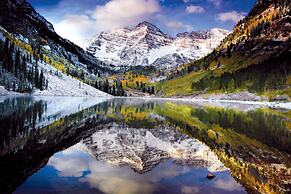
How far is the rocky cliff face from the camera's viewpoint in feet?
86.7

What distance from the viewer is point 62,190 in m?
17.2

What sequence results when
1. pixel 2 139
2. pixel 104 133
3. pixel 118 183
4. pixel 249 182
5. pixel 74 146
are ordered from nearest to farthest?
pixel 118 183 < pixel 249 182 < pixel 2 139 < pixel 74 146 < pixel 104 133

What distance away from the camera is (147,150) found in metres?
33.0

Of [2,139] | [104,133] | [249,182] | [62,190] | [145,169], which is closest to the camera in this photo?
[62,190]

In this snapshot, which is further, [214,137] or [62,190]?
[214,137]

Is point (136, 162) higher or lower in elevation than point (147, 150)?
higher

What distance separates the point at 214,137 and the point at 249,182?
71.7 ft

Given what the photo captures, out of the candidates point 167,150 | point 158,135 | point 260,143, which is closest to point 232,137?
point 260,143

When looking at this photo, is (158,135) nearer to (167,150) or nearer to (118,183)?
(167,150)

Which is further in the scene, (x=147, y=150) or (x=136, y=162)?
(x=147, y=150)

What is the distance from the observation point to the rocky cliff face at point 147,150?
26.4 metres

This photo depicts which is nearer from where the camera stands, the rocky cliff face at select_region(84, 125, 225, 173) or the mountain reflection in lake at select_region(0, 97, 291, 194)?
the mountain reflection in lake at select_region(0, 97, 291, 194)

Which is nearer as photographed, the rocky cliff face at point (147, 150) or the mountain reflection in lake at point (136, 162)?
the mountain reflection in lake at point (136, 162)

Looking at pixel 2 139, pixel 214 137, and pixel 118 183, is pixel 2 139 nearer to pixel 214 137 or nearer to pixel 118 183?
pixel 118 183
